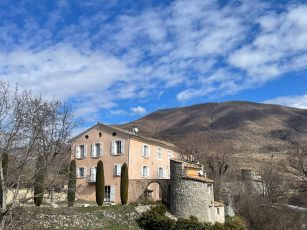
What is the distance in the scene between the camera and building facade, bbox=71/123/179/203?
45719mm

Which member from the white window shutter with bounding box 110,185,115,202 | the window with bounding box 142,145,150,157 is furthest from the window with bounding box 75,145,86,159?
the window with bounding box 142,145,150,157

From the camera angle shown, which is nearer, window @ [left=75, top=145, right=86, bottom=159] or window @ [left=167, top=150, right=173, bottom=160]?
window @ [left=75, top=145, right=86, bottom=159]

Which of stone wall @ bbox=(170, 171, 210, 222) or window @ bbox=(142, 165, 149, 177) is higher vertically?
window @ bbox=(142, 165, 149, 177)

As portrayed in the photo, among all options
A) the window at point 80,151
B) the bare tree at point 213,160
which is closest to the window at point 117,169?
the window at point 80,151

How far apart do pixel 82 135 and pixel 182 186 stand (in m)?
16.5

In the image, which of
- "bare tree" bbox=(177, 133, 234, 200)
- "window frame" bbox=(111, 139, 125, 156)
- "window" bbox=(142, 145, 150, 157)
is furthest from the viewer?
"bare tree" bbox=(177, 133, 234, 200)

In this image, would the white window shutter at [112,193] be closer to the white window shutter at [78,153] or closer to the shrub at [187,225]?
the white window shutter at [78,153]

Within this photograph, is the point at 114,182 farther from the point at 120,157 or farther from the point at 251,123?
the point at 251,123

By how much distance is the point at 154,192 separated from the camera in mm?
43438

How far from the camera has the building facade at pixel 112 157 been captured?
45.7 meters

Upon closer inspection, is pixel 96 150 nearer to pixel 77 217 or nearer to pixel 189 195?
pixel 189 195

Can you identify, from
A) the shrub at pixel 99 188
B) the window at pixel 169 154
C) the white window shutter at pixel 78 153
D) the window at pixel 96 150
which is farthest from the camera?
the window at pixel 169 154

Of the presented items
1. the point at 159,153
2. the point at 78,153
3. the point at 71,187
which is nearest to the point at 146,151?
the point at 159,153

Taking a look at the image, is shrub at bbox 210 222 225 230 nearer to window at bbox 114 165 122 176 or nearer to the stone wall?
the stone wall
